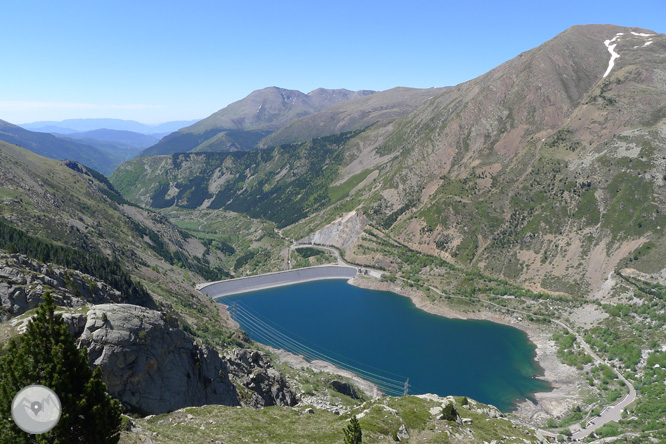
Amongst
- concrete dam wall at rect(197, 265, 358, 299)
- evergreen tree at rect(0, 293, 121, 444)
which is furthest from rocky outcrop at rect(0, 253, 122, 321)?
concrete dam wall at rect(197, 265, 358, 299)

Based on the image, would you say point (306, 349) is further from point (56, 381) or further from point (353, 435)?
point (56, 381)

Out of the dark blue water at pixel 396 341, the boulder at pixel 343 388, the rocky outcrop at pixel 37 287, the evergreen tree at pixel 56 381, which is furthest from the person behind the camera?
the dark blue water at pixel 396 341

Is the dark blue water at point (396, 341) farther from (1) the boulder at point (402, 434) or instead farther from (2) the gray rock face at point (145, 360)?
(2) the gray rock face at point (145, 360)

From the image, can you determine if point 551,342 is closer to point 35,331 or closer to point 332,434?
point 332,434

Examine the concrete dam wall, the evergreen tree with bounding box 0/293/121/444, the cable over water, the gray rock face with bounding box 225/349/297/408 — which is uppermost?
the evergreen tree with bounding box 0/293/121/444

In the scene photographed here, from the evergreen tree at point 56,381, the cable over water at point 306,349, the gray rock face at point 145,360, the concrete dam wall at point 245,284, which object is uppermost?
the evergreen tree at point 56,381

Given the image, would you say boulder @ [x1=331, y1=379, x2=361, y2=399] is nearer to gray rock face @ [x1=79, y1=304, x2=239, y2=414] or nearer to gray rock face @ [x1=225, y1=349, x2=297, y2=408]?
gray rock face @ [x1=225, y1=349, x2=297, y2=408]

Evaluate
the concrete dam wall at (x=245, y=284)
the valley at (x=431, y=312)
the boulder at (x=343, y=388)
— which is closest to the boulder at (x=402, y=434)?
the valley at (x=431, y=312)
